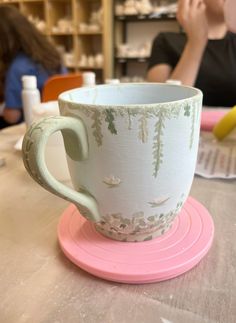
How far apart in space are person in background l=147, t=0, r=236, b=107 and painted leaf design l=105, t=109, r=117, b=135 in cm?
98

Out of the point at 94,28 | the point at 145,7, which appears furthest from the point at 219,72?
the point at 94,28

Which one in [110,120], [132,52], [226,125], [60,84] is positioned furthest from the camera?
[132,52]

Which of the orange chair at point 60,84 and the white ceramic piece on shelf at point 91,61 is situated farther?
the white ceramic piece on shelf at point 91,61

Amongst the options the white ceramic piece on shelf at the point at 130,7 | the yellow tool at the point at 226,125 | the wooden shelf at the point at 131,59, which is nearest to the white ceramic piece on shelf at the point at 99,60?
the wooden shelf at the point at 131,59

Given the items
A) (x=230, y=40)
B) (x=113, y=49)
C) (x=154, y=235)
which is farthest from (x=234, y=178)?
(x=113, y=49)

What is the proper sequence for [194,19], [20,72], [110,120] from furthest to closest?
1. [20,72]
2. [194,19]
3. [110,120]

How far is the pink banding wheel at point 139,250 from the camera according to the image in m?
0.26

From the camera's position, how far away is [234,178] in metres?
0.47

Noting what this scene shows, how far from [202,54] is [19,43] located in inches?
33.7

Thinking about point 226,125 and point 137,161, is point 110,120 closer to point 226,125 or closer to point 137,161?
point 137,161

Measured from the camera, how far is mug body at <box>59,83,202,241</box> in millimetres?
247

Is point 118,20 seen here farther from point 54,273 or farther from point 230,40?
point 54,273

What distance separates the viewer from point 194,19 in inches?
44.5

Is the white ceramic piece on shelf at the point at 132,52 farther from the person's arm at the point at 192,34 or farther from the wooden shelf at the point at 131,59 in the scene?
the person's arm at the point at 192,34
